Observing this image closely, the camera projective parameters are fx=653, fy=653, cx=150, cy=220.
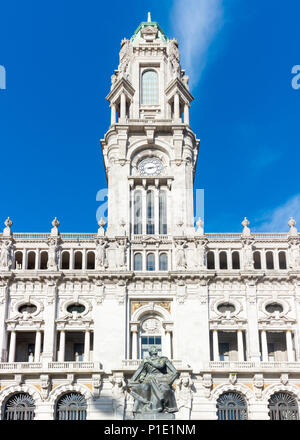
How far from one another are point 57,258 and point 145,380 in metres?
29.8

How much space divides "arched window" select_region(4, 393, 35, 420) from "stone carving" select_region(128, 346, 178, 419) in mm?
24610

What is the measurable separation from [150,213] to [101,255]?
→ 7590mm

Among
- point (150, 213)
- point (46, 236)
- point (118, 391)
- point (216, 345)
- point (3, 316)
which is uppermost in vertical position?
point (150, 213)

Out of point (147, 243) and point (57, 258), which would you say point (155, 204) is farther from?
point (57, 258)

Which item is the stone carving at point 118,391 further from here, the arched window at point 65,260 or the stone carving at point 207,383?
the arched window at point 65,260

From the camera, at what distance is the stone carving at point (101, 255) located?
64.2m

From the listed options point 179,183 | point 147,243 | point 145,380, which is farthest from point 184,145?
point 145,380

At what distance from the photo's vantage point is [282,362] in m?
59.5

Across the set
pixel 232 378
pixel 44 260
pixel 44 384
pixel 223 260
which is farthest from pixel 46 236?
pixel 232 378

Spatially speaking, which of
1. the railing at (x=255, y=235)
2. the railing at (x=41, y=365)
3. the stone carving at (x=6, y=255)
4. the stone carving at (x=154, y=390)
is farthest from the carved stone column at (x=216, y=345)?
the stone carving at (x=154, y=390)

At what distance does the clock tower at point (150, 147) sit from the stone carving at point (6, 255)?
33.3 feet

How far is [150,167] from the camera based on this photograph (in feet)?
231

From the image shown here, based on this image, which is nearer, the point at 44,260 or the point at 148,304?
the point at 148,304

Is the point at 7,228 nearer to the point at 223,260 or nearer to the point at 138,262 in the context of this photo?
the point at 138,262
